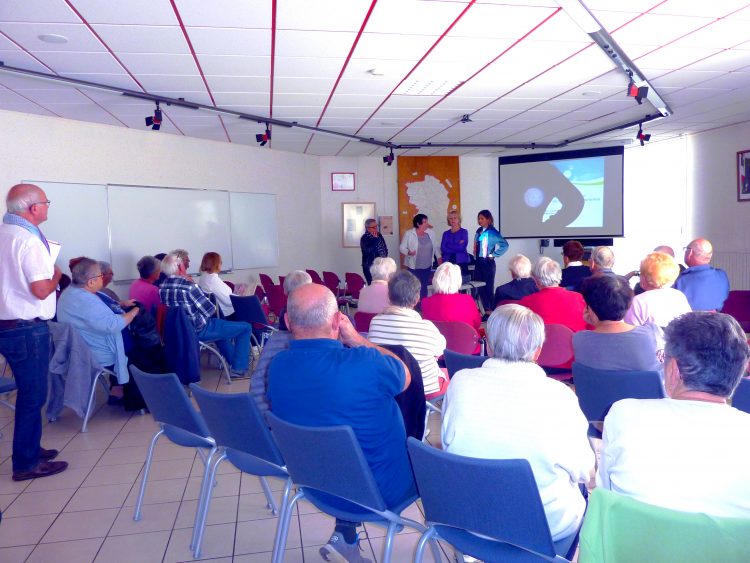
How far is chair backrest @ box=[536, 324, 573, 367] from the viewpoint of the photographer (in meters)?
3.69

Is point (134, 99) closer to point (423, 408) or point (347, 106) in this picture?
point (347, 106)

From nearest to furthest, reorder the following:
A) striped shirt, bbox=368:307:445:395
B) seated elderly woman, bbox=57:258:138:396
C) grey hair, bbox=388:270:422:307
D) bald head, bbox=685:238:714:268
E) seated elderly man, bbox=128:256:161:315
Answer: striped shirt, bbox=368:307:445:395 < grey hair, bbox=388:270:422:307 < seated elderly woman, bbox=57:258:138:396 < bald head, bbox=685:238:714:268 < seated elderly man, bbox=128:256:161:315

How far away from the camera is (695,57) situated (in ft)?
16.5

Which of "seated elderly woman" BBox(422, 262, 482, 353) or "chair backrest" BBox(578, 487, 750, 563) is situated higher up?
"seated elderly woman" BBox(422, 262, 482, 353)

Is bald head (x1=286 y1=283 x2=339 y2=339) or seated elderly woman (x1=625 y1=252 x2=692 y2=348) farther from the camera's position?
seated elderly woman (x1=625 y1=252 x2=692 y2=348)

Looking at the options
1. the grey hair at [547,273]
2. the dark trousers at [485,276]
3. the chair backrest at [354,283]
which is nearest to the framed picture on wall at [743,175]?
the dark trousers at [485,276]

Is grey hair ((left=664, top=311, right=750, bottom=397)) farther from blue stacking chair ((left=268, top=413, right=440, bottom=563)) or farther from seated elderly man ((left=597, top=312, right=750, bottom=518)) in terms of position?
blue stacking chair ((left=268, top=413, right=440, bottom=563))

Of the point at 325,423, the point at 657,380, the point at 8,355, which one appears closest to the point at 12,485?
the point at 8,355

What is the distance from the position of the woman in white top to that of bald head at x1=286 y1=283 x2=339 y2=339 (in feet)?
13.1

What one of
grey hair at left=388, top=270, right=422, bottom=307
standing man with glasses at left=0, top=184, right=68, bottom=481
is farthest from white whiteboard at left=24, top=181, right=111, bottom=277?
grey hair at left=388, top=270, right=422, bottom=307

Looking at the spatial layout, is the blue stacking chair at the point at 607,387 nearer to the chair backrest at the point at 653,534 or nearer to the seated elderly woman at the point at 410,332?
the seated elderly woman at the point at 410,332

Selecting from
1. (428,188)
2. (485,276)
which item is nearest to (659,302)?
(485,276)

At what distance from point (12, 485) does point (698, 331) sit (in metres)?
3.64

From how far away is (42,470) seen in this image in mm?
3570
